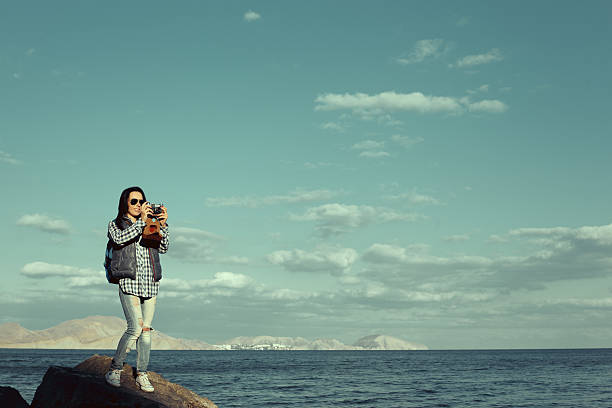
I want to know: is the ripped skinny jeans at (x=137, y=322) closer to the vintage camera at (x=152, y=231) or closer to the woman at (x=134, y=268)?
the woman at (x=134, y=268)

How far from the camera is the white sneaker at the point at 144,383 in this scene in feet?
29.6

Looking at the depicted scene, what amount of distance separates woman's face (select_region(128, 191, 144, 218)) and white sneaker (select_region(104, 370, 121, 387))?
258 centimetres

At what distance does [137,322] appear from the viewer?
27.2 ft

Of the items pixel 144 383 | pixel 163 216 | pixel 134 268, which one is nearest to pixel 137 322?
pixel 134 268

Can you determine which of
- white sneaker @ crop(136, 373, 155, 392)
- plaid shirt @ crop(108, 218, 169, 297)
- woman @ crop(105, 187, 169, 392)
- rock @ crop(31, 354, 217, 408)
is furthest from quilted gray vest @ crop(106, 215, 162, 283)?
white sneaker @ crop(136, 373, 155, 392)

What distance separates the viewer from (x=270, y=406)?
26.8 metres

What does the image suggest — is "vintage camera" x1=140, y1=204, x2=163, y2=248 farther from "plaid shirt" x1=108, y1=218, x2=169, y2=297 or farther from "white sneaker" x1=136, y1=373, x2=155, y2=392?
"white sneaker" x1=136, y1=373, x2=155, y2=392

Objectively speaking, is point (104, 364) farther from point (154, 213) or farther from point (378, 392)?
point (378, 392)

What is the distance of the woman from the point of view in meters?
8.05

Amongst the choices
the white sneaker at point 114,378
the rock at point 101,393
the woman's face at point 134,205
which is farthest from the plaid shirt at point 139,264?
the rock at point 101,393

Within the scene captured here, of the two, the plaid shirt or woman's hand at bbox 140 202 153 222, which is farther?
woman's hand at bbox 140 202 153 222

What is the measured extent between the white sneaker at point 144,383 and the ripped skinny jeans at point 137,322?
0.64 meters

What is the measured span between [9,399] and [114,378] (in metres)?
3.95

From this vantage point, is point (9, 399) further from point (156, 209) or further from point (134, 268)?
point (156, 209)
